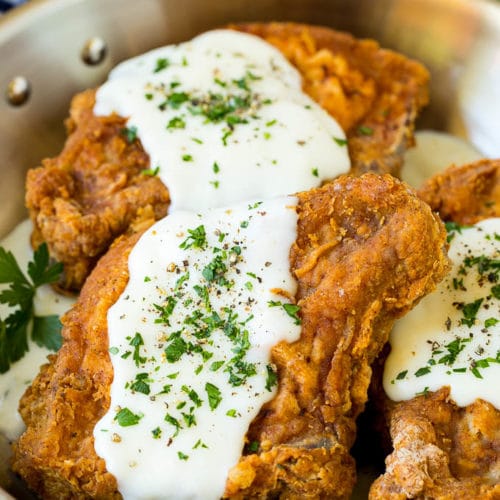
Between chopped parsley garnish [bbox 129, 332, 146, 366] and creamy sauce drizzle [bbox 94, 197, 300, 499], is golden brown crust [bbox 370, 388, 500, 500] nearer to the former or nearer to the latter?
creamy sauce drizzle [bbox 94, 197, 300, 499]

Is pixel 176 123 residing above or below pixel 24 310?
above

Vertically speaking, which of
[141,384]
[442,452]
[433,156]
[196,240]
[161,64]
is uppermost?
[161,64]

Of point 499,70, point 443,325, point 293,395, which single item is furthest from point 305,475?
point 499,70

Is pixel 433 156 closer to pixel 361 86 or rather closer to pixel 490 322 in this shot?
pixel 361 86

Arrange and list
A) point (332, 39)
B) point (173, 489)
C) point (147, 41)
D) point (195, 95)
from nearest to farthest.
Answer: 1. point (173, 489)
2. point (195, 95)
3. point (332, 39)
4. point (147, 41)

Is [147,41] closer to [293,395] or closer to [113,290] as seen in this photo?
[113,290]

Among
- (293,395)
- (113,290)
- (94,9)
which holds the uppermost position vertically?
(94,9)

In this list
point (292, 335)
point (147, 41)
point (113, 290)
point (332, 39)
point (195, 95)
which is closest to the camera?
point (292, 335)

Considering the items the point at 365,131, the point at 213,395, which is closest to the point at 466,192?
the point at 365,131
